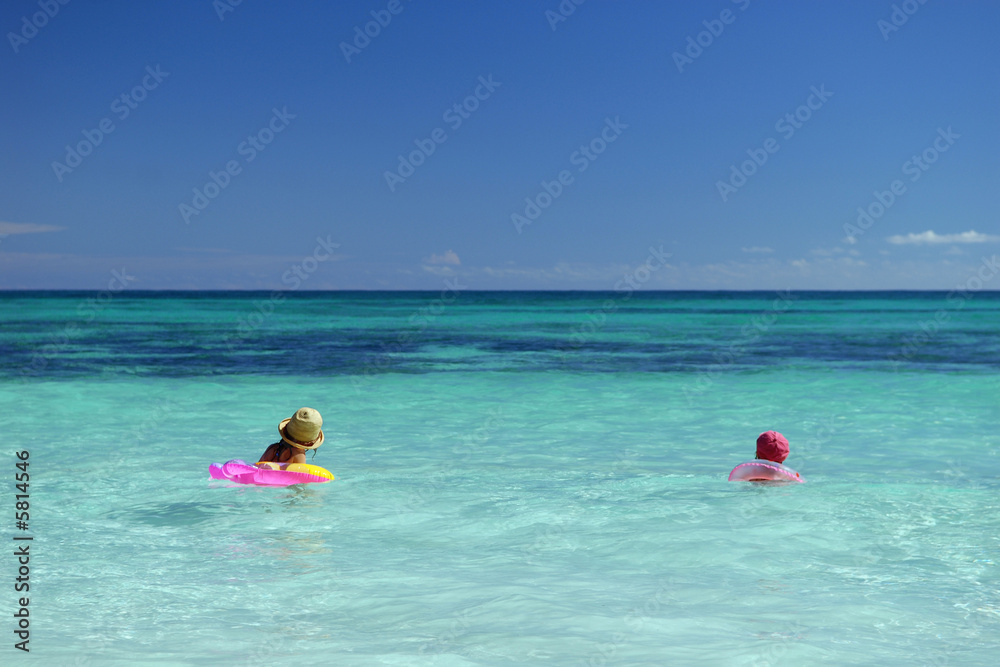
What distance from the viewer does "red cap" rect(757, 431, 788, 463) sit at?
8.36m

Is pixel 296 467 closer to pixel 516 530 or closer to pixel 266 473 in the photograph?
pixel 266 473

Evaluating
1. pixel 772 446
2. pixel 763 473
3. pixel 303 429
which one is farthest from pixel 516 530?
pixel 772 446

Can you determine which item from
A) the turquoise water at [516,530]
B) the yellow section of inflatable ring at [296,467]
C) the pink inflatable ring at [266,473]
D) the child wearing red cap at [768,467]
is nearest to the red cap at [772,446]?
the child wearing red cap at [768,467]

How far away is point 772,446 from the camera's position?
840cm

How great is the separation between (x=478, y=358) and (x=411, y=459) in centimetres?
1417

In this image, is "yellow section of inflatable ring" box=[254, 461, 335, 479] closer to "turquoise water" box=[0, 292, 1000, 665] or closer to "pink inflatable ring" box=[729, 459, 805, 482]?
"turquoise water" box=[0, 292, 1000, 665]

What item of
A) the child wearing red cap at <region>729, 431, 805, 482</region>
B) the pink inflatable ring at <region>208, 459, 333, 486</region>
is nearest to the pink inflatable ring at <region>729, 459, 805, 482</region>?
the child wearing red cap at <region>729, 431, 805, 482</region>

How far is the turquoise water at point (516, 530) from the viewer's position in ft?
15.4

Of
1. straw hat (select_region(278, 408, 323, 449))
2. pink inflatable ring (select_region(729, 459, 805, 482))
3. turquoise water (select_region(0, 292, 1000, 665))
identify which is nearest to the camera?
turquoise water (select_region(0, 292, 1000, 665))

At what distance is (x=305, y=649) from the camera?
4.49 m

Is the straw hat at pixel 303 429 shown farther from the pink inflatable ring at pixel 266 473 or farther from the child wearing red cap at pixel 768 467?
the child wearing red cap at pixel 768 467

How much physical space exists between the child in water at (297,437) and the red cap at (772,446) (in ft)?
13.5

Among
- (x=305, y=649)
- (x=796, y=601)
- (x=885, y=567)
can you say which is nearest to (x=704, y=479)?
(x=885, y=567)

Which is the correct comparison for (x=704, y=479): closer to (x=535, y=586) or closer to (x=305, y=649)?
(x=535, y=586)
